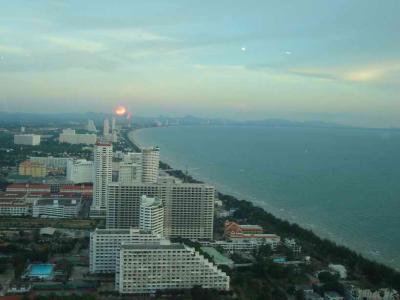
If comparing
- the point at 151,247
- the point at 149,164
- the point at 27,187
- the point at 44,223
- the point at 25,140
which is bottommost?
the point at 44,223

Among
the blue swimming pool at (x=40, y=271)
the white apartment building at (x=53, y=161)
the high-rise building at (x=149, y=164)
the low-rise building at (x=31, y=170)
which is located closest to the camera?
the blue swimming pool at (x=40, y=271)

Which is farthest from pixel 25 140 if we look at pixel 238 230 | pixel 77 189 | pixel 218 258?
pixel 218 258

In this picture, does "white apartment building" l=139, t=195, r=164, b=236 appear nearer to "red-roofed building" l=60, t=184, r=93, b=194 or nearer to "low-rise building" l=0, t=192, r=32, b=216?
"low-rise building" l=0, t=192, r=32, b=216

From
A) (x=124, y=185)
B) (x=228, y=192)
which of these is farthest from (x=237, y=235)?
(x=228, y=192)

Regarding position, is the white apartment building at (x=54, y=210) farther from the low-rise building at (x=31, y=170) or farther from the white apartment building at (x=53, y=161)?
the white apartment building at (x=53, y=161)

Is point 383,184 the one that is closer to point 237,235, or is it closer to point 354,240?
point 354,240

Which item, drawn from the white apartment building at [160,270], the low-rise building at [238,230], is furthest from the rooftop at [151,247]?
the low-rise building at [238,230]

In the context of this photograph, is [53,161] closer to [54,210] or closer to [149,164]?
[54,210]
